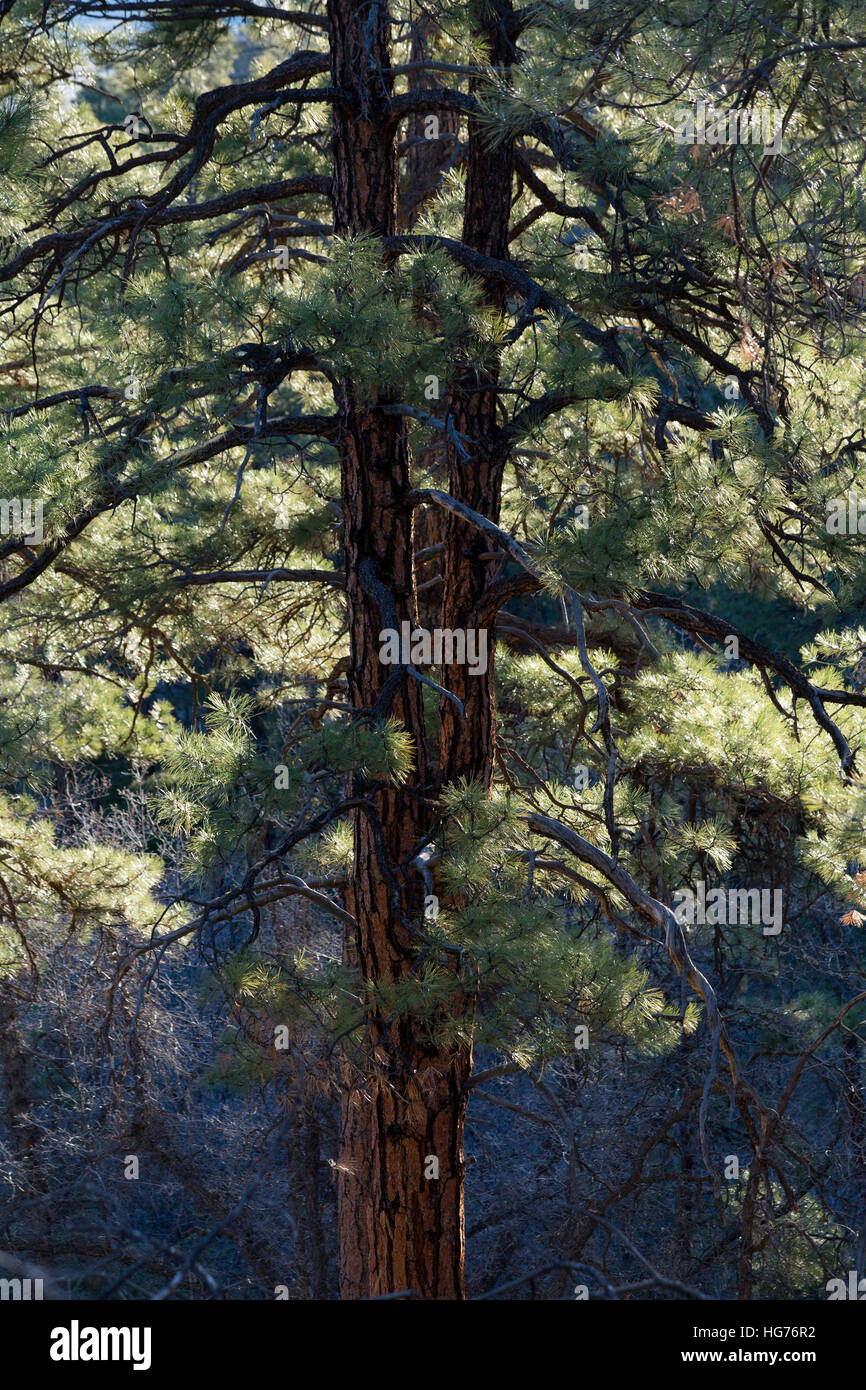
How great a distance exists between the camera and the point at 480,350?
3625 mm

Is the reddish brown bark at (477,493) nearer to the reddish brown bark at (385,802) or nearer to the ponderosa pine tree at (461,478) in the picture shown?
the ponderosa pine tree at (461,478)

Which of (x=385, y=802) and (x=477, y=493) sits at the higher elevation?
(x=477, y=493)

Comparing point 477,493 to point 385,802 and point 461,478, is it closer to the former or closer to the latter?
point 461,478

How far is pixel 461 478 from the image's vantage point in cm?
426

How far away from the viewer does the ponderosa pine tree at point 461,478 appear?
10.6ft

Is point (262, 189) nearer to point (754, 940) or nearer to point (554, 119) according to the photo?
point (554, 119)

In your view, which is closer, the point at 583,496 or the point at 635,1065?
the point at 583,496

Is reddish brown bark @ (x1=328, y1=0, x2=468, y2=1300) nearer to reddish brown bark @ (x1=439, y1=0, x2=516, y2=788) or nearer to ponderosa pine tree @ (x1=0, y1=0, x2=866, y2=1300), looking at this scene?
ponderosa pine tree @ (x1=0, y1=0, x2=866, y2=1300)

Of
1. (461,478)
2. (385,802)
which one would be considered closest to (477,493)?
(461,478)

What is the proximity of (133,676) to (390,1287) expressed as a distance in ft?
12.0

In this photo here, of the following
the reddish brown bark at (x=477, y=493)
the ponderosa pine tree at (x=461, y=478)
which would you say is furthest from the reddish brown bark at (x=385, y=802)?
the reddish brown bark at (x=477, y=493)

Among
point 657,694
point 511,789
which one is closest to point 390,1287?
point 511,789

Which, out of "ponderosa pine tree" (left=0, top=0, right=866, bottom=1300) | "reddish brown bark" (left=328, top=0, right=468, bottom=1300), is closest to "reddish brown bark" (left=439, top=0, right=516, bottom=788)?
"ponderosa pine tree" (left=0, top=0, right=866, bottom=1300)
